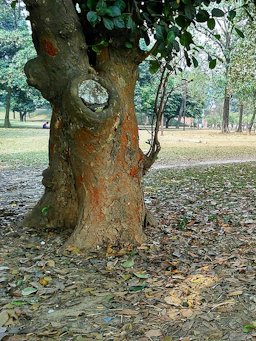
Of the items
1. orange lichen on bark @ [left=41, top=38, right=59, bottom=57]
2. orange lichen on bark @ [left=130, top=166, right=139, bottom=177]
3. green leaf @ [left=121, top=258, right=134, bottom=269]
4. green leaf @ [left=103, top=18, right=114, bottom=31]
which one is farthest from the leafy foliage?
green leaf @ [left=121, top=258, right=134, bottom=269]

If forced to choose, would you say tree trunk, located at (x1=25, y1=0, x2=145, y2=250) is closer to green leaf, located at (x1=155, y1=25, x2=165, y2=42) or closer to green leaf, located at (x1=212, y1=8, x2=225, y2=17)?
green leaf, located at (x1=155, y1=25, x2=165, y2=42)

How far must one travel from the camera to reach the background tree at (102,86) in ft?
11.7

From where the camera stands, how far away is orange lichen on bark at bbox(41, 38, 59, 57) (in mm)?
3723

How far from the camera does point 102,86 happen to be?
363 centimetres

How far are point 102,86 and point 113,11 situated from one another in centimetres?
62

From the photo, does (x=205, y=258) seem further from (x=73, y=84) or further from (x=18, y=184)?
(x=18, y=184)

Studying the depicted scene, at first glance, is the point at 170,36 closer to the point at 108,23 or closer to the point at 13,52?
the point at 108,23

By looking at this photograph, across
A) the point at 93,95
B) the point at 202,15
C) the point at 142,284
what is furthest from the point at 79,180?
the point at 202,15

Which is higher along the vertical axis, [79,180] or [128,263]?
[79,180]

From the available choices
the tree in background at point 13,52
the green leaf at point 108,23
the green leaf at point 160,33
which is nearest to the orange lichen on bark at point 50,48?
the green leaf at point 108,23

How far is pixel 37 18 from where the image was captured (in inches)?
145

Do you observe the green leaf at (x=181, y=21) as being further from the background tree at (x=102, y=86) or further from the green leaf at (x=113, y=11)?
the green leaf at (x=113, y=11)

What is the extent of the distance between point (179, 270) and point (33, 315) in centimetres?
123

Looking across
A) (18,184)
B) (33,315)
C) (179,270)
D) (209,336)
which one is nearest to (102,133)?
Result: (179,270)
